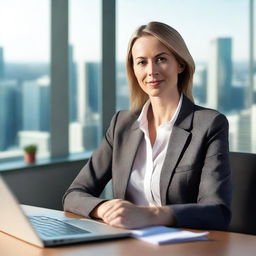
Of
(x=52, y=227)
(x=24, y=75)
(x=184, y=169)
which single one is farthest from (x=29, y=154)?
(x=52, y=227)

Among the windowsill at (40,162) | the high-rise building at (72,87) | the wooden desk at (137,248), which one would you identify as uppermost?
the high-rise building at (72,87)

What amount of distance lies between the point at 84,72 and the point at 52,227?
9.10 feet

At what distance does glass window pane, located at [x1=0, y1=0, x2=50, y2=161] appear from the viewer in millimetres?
4043

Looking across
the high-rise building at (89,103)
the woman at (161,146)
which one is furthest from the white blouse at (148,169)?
the high-rise building at (89,103)

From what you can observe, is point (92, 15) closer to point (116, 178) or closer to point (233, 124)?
point (233, 124)

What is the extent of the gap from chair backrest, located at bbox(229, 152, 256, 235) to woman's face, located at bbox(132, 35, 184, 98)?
422 millimetres

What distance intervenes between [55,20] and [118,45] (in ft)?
Result: 2.14

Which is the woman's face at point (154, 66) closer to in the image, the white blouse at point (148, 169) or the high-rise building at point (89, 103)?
the white blouse at point (148, 169)

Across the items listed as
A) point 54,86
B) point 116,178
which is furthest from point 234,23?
point 116,178

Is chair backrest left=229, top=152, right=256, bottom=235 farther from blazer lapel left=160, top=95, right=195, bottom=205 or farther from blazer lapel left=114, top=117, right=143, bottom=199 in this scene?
blazer lapel left=114, top=117, right=143, bottom=199

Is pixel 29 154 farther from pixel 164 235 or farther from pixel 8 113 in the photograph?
pixel 164 235

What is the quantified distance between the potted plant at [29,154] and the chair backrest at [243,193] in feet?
6.78

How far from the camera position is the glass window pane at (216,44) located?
459 cm

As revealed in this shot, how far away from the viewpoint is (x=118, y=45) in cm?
477
